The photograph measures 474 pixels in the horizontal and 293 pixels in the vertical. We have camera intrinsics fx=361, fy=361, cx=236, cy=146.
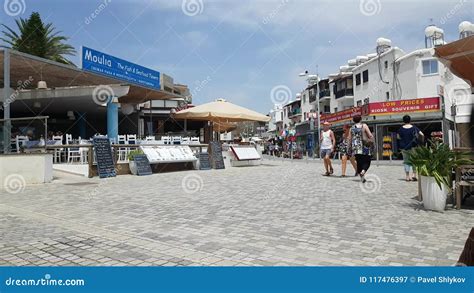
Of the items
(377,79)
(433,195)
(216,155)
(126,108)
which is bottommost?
(433,195)

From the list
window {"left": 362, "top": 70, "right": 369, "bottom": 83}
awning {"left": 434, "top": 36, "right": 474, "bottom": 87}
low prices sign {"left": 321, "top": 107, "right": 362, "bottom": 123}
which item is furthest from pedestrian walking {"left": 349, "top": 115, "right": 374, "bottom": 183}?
window {"left": 362, "top": 70, "right": 369, "bottom": 83}

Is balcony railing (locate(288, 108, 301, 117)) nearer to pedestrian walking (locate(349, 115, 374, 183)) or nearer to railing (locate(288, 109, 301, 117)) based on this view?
railing (locate(288, 109, 301, 117))

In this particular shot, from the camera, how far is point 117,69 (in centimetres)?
1836

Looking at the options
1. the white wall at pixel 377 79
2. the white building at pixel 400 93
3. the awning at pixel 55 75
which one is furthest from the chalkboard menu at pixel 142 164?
the white wall at pixel 377 79

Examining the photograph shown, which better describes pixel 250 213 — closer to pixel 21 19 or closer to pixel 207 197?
pixel 207 197

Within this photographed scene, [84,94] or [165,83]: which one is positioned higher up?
[165,83]

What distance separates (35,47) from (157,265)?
38.0 meters

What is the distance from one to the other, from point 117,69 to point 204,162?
305 inches

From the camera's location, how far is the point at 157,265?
309 cm

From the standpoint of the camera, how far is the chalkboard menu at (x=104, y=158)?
10547 millimetres

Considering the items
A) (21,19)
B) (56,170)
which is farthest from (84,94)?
(21,19)

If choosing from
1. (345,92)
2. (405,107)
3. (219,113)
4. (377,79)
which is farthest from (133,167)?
(345,92)

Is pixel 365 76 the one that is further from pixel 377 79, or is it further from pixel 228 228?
pixel 228 228
